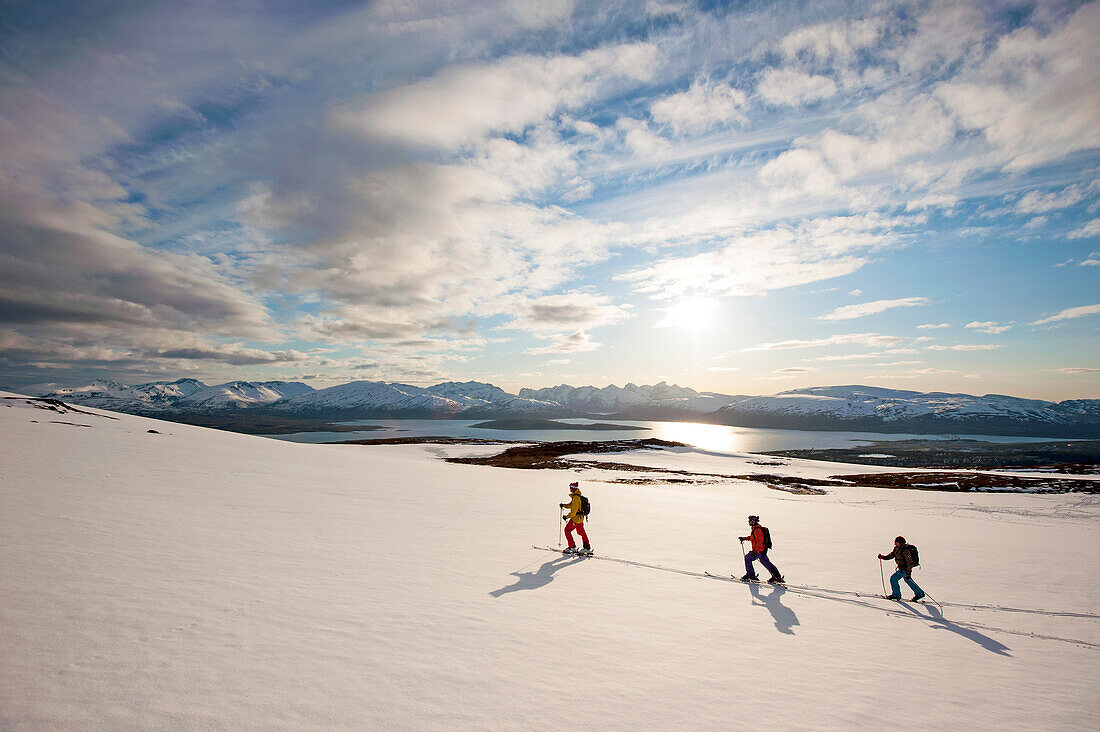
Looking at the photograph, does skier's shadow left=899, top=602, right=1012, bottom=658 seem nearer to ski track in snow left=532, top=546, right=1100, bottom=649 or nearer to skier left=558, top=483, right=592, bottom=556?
ski track in snow left=532, top=546, right=1100, bottom=649

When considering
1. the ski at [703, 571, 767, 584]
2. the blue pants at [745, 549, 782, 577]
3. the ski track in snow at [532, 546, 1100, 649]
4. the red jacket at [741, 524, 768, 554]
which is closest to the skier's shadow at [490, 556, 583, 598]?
the ski track in snow at [532, 546, 1100, 649]

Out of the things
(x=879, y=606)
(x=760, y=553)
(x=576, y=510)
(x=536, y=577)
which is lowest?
(x=879, y=606)

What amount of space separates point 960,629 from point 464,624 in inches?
388

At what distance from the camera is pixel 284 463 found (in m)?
23.5

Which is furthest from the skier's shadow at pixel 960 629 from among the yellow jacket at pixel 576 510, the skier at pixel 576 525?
the yellow jacket at pixel 576 510

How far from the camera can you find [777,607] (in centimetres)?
936

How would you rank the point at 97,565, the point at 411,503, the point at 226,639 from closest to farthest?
1. the point at 226,639
2. the point at 97,565
3. the point at 411,503

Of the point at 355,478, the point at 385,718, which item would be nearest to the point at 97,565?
the point at 385,718

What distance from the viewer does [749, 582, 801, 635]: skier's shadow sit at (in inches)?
327

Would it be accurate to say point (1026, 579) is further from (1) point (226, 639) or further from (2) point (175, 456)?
(2) point (175, 456)

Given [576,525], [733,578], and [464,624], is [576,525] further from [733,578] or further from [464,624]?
[464,624]

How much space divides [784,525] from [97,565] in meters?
22.1

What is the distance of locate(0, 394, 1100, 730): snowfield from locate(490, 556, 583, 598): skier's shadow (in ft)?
0.25

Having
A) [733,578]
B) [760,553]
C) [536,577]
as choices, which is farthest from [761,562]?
[536,577]
